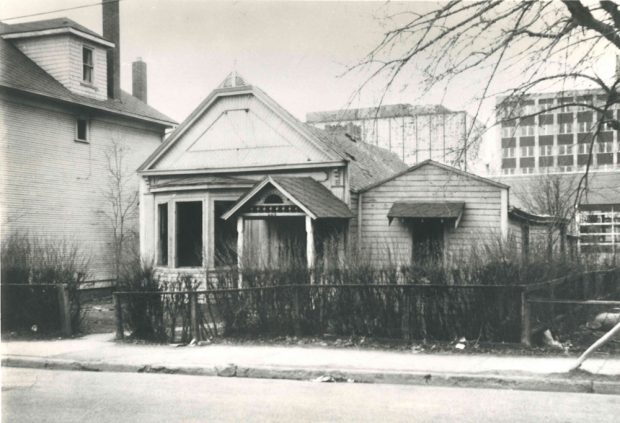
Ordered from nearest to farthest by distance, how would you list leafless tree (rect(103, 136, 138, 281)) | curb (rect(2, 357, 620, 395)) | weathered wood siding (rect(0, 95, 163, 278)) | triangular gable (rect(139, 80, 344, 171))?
curb (rect(2, 357, 620, 395)), triangular gable (rect(139, 80, 344, 171)), weathered wood siding (rect(0, 95, 163, 278)), leafless tree (rect(103, 136, 138, 281))

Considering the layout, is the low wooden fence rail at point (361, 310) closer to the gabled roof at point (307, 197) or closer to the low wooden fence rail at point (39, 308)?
the low wooden fence rail at point (39, 308)

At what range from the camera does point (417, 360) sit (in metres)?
10.0

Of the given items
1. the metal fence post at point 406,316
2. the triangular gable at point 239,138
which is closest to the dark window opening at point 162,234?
the triangular gable at point 239,138

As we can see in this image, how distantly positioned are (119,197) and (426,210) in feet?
43.7

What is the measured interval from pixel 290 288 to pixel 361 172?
9029 mm

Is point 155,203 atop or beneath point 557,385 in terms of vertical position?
atop

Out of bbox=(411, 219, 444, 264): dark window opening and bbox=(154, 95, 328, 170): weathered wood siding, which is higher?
bbox=(154, 95, 328, 170): weathered wood siding

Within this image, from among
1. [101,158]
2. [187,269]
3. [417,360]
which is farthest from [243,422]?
[101,158]

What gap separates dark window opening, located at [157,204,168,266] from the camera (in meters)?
20.7

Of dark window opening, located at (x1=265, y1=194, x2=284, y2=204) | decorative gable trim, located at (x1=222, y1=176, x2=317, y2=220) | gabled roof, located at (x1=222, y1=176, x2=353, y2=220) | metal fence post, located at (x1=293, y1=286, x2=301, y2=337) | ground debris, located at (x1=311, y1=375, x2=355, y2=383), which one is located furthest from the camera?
dark window opening, located at (x1=265, y1=194, x2=284, y2=204)

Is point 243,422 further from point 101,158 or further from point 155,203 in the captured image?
point 101,158

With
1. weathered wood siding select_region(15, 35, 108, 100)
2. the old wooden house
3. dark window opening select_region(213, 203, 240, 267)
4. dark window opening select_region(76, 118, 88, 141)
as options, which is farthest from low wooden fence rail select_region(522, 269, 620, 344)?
weathered wood siding select_region(15, 35, 108, 100)

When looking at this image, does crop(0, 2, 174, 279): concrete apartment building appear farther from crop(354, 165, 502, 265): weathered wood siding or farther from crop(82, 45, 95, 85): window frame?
crop(354, 165, 502, 265): weathered wood siding

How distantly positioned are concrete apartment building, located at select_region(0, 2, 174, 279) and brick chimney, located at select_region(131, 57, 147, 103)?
13.2ft
